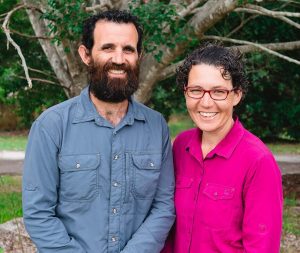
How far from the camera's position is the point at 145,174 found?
2891 millimetres

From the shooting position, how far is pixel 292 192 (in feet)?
31.7

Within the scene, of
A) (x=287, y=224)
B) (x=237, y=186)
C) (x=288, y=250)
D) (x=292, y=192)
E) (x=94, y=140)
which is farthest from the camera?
(x=292, y=192)

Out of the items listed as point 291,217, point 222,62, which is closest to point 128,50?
point 222,62

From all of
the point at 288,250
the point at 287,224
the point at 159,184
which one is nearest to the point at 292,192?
the point at 287,224

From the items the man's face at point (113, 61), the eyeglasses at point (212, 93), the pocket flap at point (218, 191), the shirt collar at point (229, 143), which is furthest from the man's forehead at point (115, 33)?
the pocket flap at point (218, 191)

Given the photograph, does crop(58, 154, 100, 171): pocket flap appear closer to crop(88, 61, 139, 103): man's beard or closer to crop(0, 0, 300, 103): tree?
crop(88, 61, 139, 103): man's beard

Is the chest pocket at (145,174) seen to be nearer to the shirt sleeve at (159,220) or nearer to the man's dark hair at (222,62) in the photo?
the shirt sleeve at (159,220)

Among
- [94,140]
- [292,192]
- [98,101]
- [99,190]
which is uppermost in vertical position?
[98,101]

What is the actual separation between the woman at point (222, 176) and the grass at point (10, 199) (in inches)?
166

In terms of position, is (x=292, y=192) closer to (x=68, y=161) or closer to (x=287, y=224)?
(x=287, y=224)

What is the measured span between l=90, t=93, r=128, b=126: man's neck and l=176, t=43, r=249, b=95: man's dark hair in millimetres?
371

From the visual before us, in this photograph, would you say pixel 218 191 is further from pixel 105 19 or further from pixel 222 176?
pixel 105 19

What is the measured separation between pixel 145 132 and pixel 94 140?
29 centimetres

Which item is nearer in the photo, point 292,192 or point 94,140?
point 94,140
